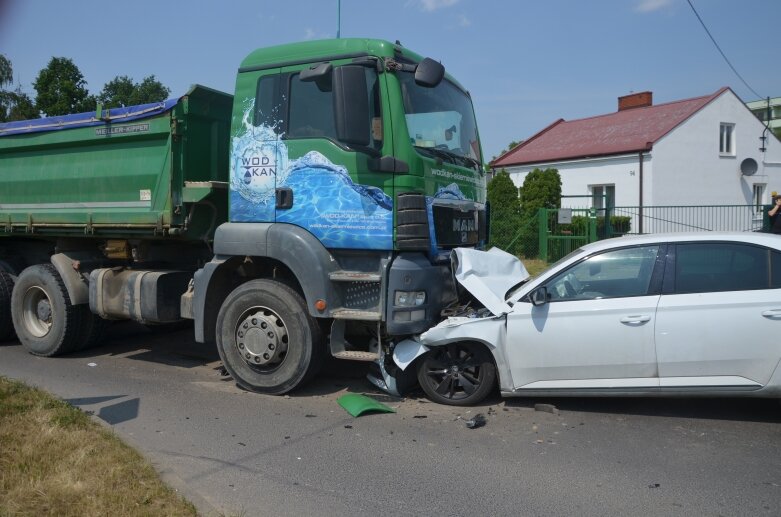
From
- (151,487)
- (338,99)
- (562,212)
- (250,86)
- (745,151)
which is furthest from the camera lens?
(745,151)

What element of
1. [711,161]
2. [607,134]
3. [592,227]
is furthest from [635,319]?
[607,134]

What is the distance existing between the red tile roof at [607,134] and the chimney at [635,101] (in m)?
1.35

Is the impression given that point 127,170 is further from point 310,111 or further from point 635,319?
point 635,319

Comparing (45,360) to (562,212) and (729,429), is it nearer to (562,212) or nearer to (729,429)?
(729,429)

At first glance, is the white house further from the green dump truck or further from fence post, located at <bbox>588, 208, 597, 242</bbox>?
the green dump truck

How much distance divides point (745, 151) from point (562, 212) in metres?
18.0

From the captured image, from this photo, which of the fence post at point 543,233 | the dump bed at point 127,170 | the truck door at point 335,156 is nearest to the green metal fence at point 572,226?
the fence post at point 543,233

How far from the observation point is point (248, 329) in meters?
Answer: 6.48

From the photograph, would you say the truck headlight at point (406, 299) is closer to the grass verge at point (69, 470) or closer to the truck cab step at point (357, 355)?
the truck cab step at point (357, 355)

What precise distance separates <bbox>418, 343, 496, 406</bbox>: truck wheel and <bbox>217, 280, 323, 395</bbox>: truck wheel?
1.08 metres

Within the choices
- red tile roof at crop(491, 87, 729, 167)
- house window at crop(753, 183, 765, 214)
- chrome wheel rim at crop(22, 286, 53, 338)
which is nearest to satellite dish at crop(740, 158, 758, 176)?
house window at crop(753, 183, 765, 214)

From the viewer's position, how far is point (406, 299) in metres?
5.82

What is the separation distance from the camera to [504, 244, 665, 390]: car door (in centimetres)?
528

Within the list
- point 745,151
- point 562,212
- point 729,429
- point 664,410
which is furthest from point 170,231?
point 745,151
